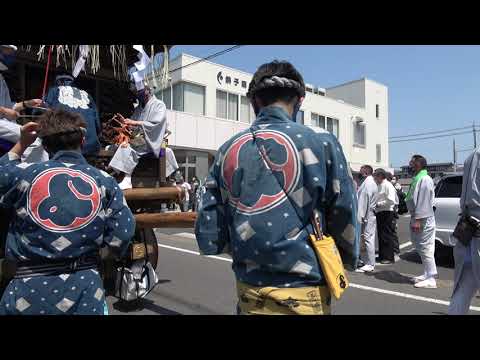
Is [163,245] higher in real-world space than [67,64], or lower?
lower

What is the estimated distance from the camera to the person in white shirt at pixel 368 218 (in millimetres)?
6562

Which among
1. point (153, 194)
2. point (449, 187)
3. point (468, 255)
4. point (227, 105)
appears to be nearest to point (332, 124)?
point (227, 105)

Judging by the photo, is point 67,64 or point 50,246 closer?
point 50,246

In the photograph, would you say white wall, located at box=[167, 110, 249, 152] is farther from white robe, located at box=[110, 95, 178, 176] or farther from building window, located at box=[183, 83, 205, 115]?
white robe, located at box=[110, 95, 178, 176]

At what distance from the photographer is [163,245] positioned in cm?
916

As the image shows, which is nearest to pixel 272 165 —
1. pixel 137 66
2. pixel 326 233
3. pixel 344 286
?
pixel 326 233

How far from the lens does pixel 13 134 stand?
9.75 feet

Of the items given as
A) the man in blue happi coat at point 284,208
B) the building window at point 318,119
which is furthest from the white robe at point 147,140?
the building window at point 318,119

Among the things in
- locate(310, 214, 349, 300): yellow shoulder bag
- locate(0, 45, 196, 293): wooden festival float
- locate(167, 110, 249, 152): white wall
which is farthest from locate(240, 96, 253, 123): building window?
locate(310, 214, 349, 300): yellow shoulder bag

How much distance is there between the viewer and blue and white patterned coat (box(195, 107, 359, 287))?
1.56m

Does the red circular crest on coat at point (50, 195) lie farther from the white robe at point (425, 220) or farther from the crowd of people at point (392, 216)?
the white robe at point (425, 220)
